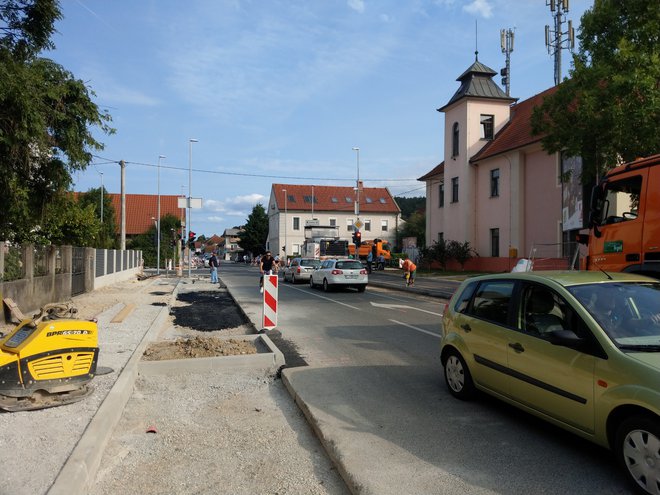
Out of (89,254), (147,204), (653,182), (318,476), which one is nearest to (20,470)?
(318,476)

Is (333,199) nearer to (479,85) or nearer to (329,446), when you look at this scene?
(479,85)

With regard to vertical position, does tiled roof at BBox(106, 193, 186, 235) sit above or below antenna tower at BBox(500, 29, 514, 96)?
below

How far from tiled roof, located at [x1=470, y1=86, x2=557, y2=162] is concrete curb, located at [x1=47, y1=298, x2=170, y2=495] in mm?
27064

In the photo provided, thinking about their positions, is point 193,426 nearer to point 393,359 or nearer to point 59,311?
point 59,311

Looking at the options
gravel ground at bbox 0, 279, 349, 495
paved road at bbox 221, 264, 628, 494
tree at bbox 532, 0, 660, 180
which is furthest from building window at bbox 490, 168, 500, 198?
gravel ground at bbox 0, 279, 349, 495

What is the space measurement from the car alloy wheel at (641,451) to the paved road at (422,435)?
20 cm

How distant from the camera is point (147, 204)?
2977 inches

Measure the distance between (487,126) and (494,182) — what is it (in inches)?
175

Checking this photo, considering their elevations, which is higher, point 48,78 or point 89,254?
point 48,78

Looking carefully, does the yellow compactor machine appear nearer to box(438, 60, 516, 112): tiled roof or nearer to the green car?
the green car

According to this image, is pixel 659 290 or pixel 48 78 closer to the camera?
pixel 659 290

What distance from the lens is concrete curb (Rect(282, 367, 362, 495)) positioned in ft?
12.1

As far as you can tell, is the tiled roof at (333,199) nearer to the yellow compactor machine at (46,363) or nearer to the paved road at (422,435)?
the paved road at (422,435)

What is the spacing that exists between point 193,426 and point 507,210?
94.6 feet
